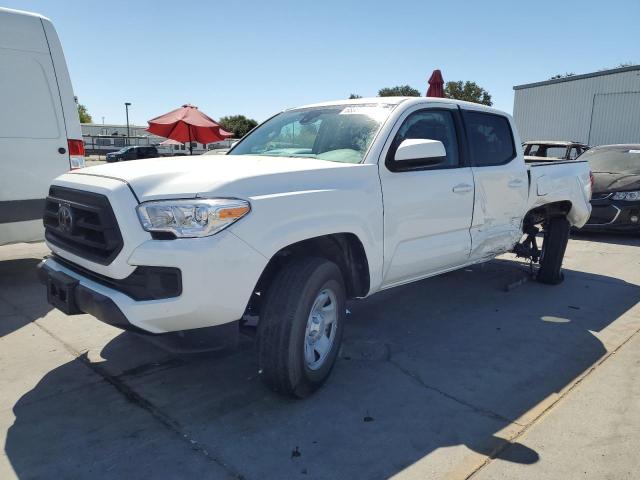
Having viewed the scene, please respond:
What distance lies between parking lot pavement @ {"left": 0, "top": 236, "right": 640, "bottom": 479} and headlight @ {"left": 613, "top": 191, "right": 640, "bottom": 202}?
477 cm

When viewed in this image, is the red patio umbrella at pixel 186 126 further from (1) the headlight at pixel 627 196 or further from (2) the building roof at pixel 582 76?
(2) the building roof at pixel 582 76

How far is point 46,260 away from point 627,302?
18.2 feet

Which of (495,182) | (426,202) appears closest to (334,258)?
(426,202)

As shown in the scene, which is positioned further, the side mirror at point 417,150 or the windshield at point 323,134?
the windshield at point 323,134

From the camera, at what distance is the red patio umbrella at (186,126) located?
55.5 feet

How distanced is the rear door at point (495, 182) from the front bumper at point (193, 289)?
248cm

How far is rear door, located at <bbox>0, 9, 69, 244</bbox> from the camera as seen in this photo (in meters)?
5.16

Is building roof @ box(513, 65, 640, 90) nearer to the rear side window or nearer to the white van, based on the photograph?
the rear side window

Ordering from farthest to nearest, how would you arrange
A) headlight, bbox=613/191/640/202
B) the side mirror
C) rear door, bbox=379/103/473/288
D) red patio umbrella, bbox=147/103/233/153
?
red patio umbrella, bbox=147/103/233/153
headlight, bbox=613/191/640/202
rear door, bbox=379/103/473/288
the side mirror

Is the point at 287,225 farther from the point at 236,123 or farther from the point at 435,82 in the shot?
the point at 236,123

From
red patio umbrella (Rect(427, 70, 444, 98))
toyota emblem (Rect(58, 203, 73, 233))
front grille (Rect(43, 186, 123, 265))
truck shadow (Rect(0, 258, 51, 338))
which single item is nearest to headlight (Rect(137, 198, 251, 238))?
front grille (Rect(43, 186, 123, 265))

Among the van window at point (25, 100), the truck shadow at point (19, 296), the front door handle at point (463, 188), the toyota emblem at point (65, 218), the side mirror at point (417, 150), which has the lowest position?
the truck shadow at point (19, 296)

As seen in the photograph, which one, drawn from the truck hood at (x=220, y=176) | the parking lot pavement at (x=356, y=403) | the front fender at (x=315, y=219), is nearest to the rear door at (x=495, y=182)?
the parking lot pavement at (x=356, y=403)

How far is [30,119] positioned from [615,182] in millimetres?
9170
